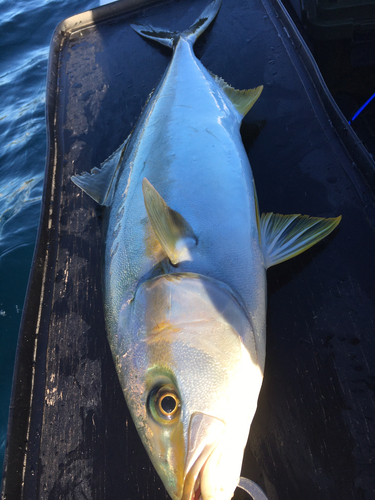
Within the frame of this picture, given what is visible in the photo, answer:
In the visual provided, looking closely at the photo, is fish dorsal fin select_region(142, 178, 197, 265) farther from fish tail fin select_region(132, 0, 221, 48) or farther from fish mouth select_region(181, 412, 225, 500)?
fish tail fin select_region(132, 0, 221, 48)

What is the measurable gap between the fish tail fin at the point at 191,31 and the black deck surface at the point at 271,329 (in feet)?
1.50

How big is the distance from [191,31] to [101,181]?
204 cm

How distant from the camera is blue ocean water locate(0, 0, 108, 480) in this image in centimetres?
305

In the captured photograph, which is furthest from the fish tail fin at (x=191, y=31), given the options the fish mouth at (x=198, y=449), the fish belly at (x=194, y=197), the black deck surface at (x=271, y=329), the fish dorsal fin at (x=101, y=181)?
the fish mouth at (x=198, y=449)

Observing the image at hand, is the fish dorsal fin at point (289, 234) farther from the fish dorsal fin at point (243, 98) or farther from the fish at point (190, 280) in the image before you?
the fish dorsal fin at point (243, 98)

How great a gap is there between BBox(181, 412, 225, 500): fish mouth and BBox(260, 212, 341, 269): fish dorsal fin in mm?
836

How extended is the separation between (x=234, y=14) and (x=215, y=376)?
3.57 meters

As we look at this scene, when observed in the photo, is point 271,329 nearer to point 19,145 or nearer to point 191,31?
point 191,31

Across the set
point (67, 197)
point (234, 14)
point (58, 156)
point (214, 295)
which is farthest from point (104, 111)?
point (214, 295)

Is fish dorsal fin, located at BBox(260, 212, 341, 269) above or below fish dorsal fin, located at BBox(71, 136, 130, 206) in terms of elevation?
below

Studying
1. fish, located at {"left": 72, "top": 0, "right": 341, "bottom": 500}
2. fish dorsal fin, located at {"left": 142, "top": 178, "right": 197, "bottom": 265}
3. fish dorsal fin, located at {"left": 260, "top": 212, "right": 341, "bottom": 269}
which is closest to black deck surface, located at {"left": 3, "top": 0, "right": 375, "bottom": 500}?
fish dorsal fin, located at {"left": 260, "top": 212, "right": 341, "bottom": 269}

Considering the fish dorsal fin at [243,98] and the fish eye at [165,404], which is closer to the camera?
the fish eye at [165,404]

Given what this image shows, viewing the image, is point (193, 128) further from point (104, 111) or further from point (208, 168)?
point (104, 111)

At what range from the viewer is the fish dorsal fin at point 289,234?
171cm
